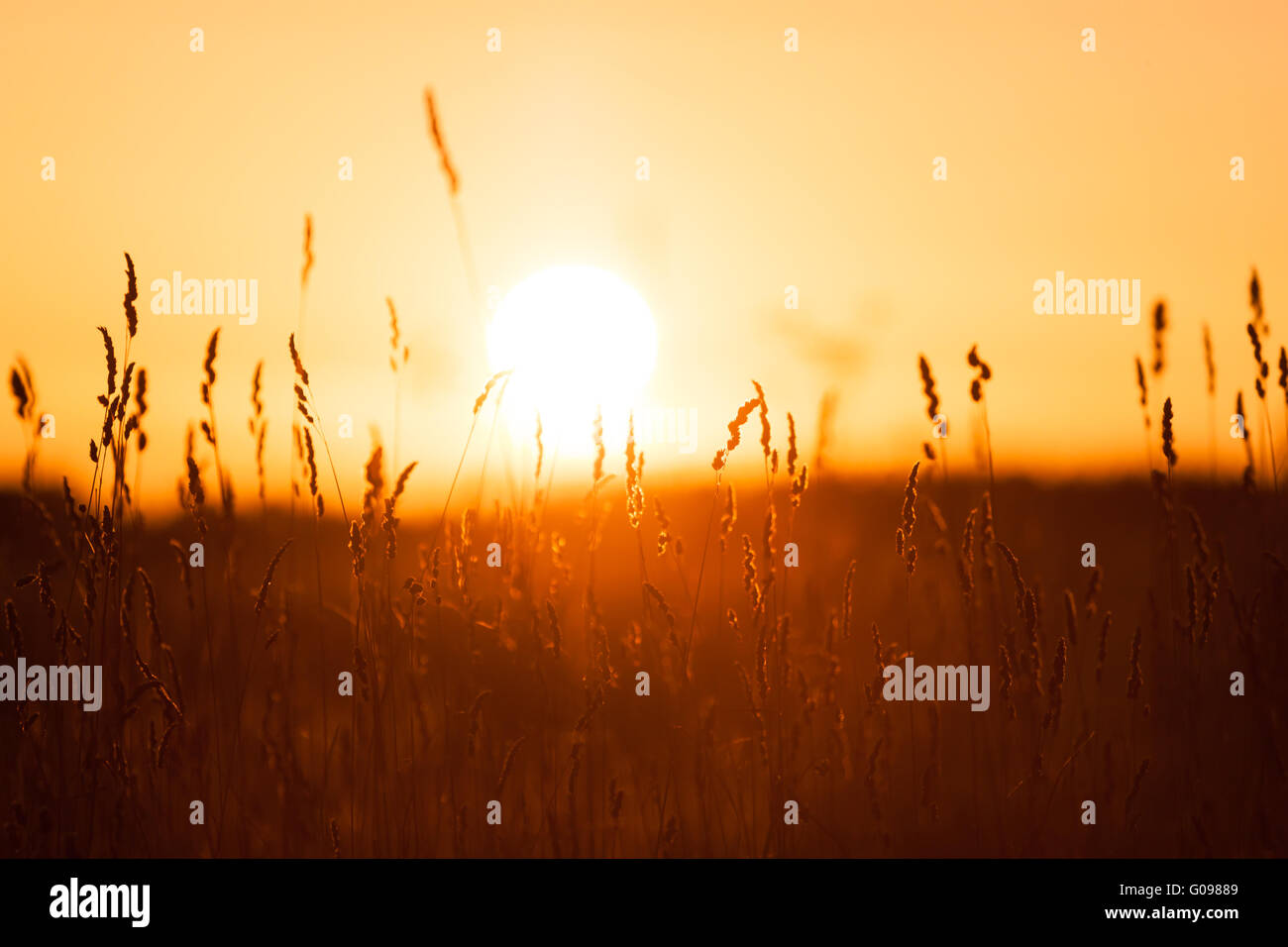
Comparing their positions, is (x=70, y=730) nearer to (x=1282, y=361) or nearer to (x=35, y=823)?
(x=35, y=823)

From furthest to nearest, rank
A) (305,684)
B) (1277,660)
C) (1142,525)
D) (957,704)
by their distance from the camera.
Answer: (1142,525) → (305,684) → (957,704) → (1277,660)

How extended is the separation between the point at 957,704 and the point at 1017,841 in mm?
526

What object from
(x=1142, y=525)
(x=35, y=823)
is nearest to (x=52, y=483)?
(x=35, y=823)

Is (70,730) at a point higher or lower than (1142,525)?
lower

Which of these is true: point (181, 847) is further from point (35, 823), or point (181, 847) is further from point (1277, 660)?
point (1277, 660)

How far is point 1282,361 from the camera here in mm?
1959

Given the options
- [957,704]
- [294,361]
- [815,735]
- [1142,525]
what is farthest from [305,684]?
[1142,525]

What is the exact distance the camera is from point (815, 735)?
7.20 feet

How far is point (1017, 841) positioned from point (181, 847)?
1.70m

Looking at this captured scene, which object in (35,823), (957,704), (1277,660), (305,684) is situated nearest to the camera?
(35,823)

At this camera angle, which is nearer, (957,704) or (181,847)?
(181,847)
